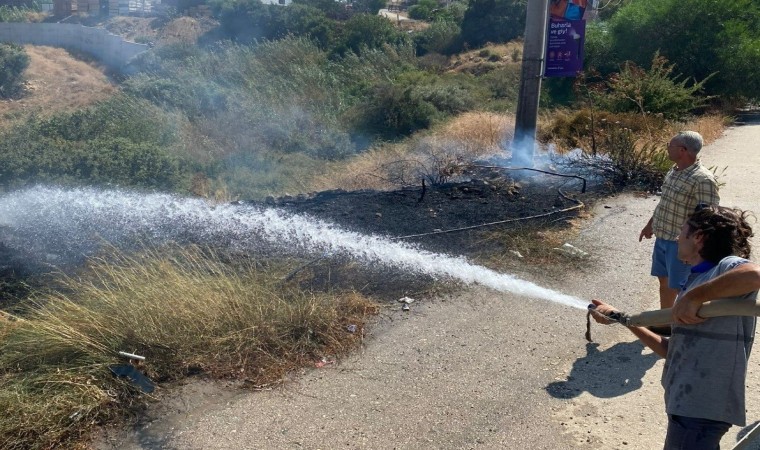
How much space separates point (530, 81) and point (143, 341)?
824 centimetres

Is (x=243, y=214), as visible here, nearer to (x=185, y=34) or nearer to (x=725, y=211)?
(x=725, y=211)

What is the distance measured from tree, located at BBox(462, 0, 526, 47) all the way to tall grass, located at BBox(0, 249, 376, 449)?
40.7m

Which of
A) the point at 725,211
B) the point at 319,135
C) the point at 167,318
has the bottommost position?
the point at 319,135

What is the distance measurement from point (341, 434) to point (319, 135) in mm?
18764

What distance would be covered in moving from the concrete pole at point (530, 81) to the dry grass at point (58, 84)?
28555 mm

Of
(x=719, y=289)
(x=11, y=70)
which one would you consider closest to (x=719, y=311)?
(x=719, y=289)

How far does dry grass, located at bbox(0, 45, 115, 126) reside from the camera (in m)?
35.5

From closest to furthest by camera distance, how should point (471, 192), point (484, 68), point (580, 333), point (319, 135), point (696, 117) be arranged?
point (580, 333), point (471, 192), point (696, 117), point (319, 135), point (484, 68)

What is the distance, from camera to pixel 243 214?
802 centimetres

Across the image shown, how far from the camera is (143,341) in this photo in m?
4.42

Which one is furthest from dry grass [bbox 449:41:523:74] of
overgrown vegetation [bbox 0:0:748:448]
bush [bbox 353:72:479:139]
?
bush [bbox 353:72:479:139]

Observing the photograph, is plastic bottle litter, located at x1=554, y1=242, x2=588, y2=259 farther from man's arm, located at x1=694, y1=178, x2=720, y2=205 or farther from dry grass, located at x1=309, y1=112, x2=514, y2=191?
dry grass, located at x1=309, y1=112, x2=514, y2=191

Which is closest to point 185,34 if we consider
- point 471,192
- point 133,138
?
point 133,138

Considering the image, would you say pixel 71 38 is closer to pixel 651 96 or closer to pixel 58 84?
pixel 58 84
